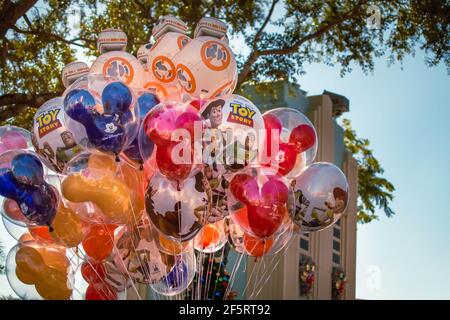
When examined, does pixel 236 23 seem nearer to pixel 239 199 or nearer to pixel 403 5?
pixel 403 5

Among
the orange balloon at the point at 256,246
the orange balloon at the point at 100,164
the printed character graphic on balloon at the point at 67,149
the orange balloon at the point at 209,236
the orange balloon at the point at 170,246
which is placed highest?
the printed character graphic on balloon at the point at 67,149

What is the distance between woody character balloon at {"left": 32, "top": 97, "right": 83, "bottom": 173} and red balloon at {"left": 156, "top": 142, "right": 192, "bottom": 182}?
72cm

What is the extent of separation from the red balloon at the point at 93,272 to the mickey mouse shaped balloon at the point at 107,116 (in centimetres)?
150

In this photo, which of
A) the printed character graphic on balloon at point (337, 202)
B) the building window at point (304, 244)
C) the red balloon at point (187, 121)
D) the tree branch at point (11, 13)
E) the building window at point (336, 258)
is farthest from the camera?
the building window at point (336, 258)

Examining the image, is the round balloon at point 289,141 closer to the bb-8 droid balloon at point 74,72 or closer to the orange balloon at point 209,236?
the orange balloon at point 209,236

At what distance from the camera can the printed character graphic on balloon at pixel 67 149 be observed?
20.0 ft

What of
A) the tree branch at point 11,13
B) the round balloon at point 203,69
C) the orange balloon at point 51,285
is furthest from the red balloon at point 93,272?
the tree branch at point 11,13

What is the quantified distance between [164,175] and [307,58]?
741cm

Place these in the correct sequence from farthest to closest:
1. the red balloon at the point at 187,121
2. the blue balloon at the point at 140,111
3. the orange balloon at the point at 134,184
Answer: the orange balloon at the point at 134,184 < the blue balloon at the point at 140,111 < the red balloon at the point at 187,121

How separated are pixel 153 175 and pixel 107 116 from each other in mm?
574

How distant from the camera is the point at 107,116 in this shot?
5.75 m

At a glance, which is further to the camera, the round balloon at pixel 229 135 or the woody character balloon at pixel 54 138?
the woody character balloon at pixel 54 138

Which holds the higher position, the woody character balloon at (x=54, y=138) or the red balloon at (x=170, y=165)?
the woody character balloon at (x=54, y=138)

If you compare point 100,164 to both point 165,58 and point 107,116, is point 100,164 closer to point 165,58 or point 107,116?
point 107,116
